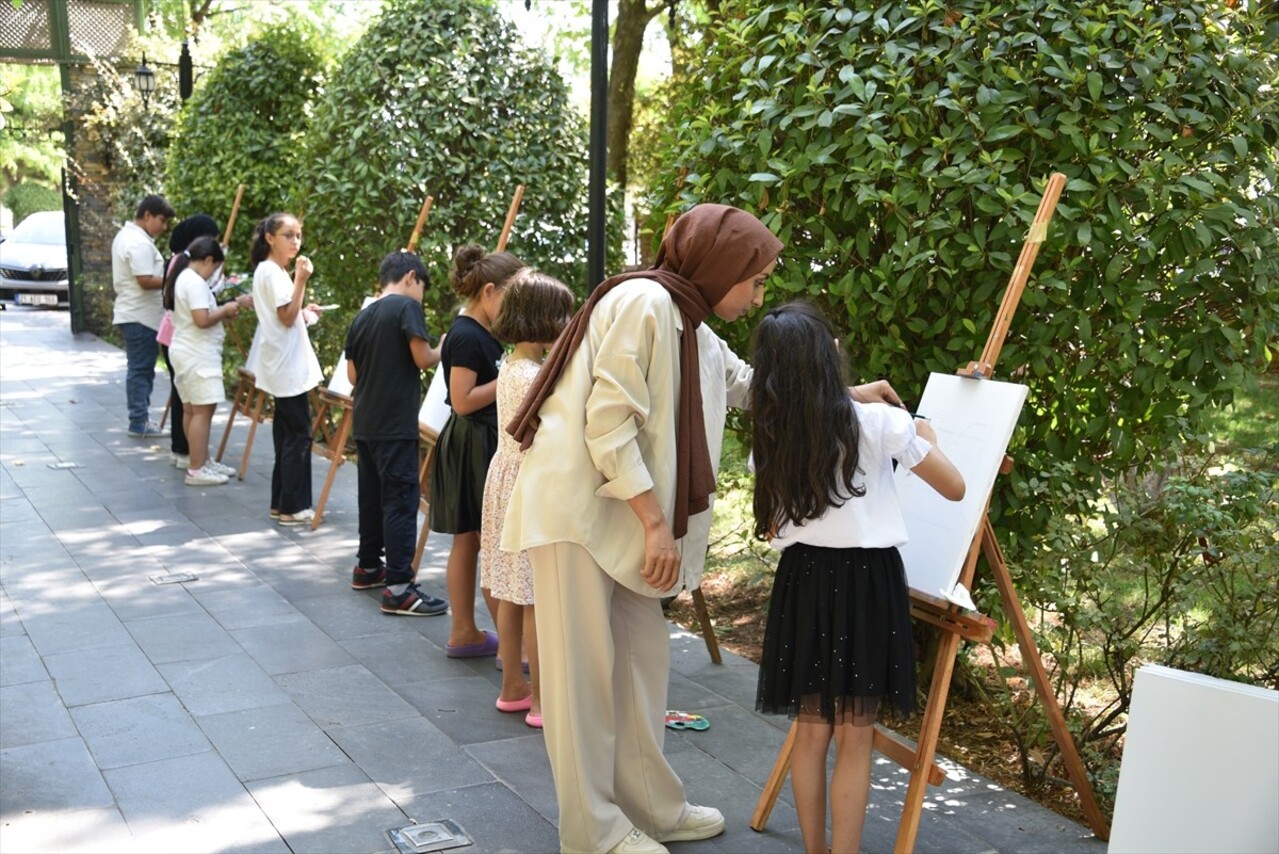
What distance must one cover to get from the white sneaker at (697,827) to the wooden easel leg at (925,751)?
64cm

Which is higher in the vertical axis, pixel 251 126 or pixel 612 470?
pixel 251 126

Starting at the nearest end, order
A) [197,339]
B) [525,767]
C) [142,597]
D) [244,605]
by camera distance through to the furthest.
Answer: [525,767] < [244,605] < [142,597] < [197,339]

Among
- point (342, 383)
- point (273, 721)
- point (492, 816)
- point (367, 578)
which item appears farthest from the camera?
point (342, 383)

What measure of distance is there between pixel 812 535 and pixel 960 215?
1.50 m

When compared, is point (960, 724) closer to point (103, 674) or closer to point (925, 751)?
point (925, 751)

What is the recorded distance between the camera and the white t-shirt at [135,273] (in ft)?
35.2

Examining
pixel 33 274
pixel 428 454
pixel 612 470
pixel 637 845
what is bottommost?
pixel 637 845

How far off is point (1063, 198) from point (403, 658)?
3321 mm

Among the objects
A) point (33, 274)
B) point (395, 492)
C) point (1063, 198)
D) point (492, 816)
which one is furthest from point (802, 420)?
point (33, 274)

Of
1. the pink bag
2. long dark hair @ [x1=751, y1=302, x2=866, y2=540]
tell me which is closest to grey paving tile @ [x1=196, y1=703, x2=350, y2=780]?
long dark hair @ [x1=751, y1=302, x2=866, y2=540]

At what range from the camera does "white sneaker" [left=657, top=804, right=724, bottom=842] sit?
3947 millimetres

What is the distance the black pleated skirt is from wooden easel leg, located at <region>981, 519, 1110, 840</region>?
7.32 feet

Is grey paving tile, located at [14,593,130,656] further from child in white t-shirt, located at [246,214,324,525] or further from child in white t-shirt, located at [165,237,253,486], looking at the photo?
child in white t-shirt, located at [165,237,253,486]

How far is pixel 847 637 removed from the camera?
3.50 m
